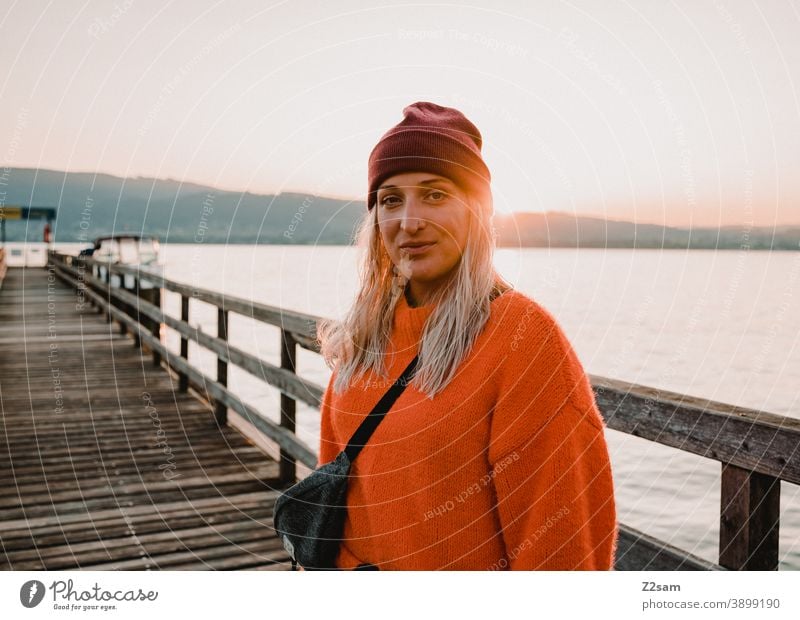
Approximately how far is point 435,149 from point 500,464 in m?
0.65

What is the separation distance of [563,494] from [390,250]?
2.04ft

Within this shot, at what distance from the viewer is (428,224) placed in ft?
4.85

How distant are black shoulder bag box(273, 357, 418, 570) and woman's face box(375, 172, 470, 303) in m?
0.20

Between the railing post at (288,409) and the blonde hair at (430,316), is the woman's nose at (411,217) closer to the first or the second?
the blonde hair at (430,316)

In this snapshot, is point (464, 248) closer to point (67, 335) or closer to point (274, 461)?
point (274, 461)

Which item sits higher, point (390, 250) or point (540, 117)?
point (540, 117)

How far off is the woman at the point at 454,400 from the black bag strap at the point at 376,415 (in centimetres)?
2

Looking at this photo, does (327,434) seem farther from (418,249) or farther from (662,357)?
(662,357)

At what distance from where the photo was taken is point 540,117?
2.29 meters

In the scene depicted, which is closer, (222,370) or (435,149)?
(435,149)

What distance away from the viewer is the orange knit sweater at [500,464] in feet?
4.07

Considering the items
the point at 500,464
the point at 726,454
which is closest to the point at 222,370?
the point at 726,454

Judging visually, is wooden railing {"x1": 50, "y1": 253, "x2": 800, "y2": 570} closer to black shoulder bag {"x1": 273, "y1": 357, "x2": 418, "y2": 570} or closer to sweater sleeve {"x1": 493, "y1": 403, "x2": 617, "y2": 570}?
sweater sleeve {"x1": 493, "y1": 403, "x2": 617, "y2": 570}

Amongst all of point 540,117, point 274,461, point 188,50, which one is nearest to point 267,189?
point 188,50
